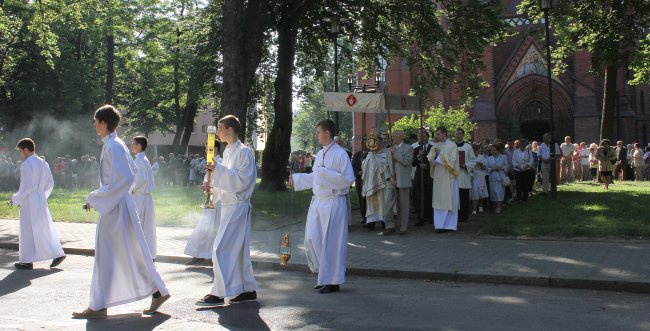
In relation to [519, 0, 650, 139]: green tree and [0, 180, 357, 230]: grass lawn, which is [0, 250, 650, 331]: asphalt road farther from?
[519, 0, 650, 139]: green tree

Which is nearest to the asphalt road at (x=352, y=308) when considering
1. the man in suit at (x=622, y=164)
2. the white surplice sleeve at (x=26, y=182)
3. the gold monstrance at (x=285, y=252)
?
the gold monstrance at (x=285, y=252)

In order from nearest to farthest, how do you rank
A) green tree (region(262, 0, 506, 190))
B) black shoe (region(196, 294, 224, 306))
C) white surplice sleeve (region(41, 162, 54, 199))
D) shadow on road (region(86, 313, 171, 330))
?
shadow on road (region(86, 313, 171, 330)) < black shoe (region(196, 294, 224, 306)) < white surplice sleeve (region(41, 162, 54, 199)) < green tree (region(262, 0, 506, 190))

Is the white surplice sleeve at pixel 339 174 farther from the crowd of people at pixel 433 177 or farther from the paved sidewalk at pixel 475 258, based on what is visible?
the crowd of people at pixel 433 177

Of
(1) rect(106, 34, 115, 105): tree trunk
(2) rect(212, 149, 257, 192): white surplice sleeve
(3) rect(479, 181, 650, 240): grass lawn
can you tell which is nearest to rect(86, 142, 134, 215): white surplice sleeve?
(2) rect(212, 149, 257, 192): white surplice sleeve

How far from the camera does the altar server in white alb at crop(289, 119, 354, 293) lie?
26.3 feet

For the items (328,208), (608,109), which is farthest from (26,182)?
(608,109)

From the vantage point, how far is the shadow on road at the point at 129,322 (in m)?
6.15

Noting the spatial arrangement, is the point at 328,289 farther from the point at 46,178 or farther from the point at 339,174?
the point at 46,178

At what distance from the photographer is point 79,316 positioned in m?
6.52

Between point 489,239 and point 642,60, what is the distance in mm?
18917

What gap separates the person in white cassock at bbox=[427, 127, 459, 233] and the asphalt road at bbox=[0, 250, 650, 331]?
15.6 feet

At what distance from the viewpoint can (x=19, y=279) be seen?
9227mm

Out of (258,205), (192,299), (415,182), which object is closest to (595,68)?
(415,182)

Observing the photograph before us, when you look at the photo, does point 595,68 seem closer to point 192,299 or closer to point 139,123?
point 192,299
